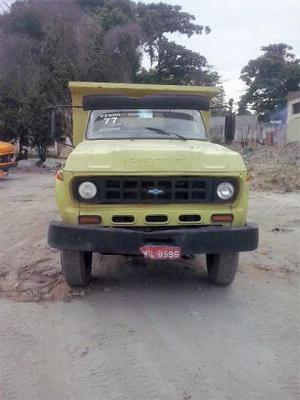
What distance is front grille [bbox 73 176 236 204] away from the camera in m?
5.05

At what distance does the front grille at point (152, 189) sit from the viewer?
5055 millimetres

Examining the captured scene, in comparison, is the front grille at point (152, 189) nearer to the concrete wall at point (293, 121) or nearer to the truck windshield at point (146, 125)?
the truck windshield at point (146, 125)

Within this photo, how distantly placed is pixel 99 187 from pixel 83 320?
1.20 meters

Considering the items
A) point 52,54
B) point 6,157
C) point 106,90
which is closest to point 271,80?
point 52,54

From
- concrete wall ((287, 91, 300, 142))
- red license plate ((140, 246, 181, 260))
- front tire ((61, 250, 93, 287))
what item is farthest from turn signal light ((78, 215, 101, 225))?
concrete wall ((287, 91, 300, 142))

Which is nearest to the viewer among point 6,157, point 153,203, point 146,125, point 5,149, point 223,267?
point 153,203

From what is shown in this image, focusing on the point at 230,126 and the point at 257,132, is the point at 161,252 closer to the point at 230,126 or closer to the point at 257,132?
the point at 230,126

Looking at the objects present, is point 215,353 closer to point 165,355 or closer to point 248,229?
point 165,355

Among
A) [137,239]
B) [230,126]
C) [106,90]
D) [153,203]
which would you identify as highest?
[106,90]

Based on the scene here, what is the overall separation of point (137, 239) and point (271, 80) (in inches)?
1781

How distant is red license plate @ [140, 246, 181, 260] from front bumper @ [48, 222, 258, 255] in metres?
0.04

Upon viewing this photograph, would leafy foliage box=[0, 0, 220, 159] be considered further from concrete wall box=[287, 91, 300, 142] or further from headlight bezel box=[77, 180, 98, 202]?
headlight bezel box=[77, 180, 98, 202]

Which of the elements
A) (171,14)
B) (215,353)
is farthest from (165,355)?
(171,14)

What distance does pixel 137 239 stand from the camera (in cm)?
500
